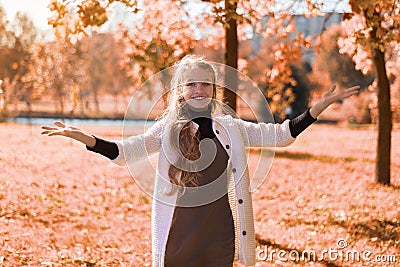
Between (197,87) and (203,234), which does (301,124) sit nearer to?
(197,87)

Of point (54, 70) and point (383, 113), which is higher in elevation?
point (54, 70)

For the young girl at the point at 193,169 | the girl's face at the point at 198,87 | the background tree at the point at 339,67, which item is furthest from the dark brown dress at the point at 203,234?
the background tree at the point at 339,67

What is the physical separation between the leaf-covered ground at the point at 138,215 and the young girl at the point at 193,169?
3.04m

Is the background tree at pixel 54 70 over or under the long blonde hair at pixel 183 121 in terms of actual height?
over

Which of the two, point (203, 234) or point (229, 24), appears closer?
point (203, 234)

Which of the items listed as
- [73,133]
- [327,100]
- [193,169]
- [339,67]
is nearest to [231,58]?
[327,100]

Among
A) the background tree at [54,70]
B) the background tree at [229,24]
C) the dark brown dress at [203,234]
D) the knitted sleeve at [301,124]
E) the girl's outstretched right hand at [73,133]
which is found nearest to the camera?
the girl's outstretched right hand at [73,133]

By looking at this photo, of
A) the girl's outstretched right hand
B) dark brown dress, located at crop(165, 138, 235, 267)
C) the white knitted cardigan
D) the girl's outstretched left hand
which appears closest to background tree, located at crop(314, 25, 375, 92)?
the girl's outstretched left hand

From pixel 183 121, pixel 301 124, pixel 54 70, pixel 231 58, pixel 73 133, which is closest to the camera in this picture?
pixel 73 133

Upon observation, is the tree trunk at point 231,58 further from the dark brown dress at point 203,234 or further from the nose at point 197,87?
the dark brown dress at point 203,234

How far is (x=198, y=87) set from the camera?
3896mm

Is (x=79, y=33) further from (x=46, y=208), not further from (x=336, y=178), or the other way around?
(x=336, y=178)

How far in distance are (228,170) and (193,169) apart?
0.28 metres

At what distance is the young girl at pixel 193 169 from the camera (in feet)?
12.6
